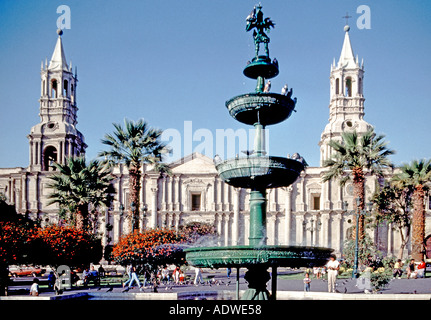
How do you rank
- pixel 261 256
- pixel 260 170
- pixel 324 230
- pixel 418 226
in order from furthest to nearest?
pixel 324 230
pixel 418 226
pixel 260 170
pixel 261 256

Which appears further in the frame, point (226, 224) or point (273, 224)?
point (273, 224)

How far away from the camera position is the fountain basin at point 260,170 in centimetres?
1052

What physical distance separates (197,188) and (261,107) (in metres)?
37.3

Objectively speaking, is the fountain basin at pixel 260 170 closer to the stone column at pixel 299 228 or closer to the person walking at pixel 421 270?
the person walking at pixel 421 270

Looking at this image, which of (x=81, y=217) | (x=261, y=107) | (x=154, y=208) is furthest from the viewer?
(x=154, y=208)

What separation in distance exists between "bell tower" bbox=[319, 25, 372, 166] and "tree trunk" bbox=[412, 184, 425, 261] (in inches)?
733

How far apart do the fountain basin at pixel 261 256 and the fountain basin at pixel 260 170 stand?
1.52 metres

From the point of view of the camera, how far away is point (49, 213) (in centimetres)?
4784

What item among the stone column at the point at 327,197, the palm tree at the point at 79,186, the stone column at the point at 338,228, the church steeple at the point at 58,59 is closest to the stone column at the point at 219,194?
the stone column at the point at 327,197

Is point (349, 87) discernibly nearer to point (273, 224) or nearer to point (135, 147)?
point (273, 224)

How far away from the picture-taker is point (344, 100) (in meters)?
48.2

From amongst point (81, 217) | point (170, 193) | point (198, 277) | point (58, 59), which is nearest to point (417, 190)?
point (198, 277)
